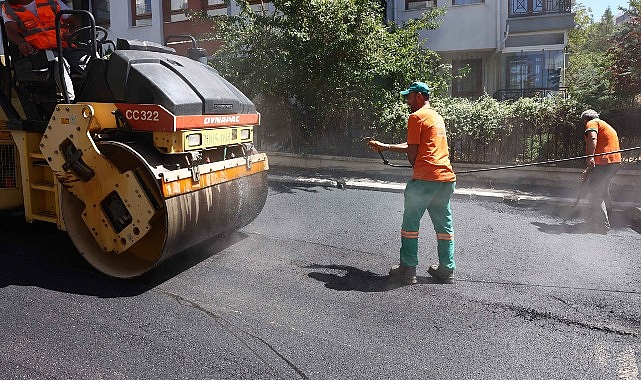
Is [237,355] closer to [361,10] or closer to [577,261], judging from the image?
[577,261]

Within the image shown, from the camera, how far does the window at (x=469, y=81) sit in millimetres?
17219

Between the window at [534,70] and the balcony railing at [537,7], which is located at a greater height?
the balcony railing at [537,7]

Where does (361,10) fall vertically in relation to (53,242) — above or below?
above

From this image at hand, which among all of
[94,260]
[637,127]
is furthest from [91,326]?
[637,127]

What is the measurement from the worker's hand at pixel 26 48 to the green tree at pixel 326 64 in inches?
225

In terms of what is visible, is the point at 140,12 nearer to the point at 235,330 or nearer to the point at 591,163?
the point at 591,163

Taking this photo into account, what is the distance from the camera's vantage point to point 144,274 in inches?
172

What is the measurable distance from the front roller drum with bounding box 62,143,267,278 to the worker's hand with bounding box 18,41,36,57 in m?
1.50

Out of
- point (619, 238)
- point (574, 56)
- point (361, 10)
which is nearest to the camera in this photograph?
point (619, 238)

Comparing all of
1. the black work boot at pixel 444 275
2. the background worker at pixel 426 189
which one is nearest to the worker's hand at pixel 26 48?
the background worker at pixel 426 189

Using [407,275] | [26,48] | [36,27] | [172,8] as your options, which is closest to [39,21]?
[36,27]

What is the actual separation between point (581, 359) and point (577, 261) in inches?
88.8

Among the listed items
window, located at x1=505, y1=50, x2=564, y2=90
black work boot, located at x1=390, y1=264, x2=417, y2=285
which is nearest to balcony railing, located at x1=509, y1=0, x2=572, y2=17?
window, located at x1=505, y1=50, x2=564, y2=90

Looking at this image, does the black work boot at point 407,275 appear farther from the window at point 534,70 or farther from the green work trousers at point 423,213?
the window at point 534,70
